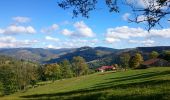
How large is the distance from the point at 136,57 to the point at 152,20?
169765 millimetres

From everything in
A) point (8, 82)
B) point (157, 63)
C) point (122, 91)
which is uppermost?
point (122, 91)

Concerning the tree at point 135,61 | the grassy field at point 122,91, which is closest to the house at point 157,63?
the tree at point 135,61

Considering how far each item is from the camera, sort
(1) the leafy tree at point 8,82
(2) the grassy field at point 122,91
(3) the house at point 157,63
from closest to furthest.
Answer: (2) the grassy field at point 122,91, (3) the house at point 157,63, (1) the leafy tree at point 8,82

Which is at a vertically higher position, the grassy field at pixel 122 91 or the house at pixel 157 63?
the grassy field at pixel 122 91

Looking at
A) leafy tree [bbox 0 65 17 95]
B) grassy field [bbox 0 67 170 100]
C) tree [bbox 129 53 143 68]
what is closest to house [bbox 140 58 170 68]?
tree [bbox 129 53 143 68]

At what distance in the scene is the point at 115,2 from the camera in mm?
22938

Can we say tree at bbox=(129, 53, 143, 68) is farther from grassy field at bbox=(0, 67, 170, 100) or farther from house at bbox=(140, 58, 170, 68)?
grassy field at bbox=(0, 67, 170, 100)

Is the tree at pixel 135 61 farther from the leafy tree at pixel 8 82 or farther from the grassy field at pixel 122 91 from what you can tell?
the grassy field at pixel 122 91

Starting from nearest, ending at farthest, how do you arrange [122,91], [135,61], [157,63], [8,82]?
[122,91] → [157,63] → [8,82] → [135,61]

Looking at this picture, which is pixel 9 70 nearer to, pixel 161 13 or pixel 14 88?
pixel 14 88

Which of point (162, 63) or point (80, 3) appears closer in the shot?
point (80, 3)

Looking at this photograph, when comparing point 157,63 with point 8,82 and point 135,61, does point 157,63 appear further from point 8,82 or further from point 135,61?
point 8,82

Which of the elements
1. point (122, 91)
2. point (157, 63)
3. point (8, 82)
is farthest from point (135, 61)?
point (122, 91)

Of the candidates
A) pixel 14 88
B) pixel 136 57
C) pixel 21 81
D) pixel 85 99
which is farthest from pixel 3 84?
pixel 85 99
